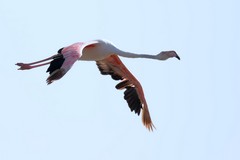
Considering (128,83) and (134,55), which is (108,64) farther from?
(134,55)

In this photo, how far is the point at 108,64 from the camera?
111ft

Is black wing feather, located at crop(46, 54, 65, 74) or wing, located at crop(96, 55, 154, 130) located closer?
black wing feather, located at crop(46, 54, 65, 74)

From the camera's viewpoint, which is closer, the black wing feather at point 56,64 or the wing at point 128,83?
the black wing feather at point 56,64

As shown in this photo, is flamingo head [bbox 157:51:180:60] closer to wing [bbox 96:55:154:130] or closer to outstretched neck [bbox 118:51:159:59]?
outstretched neck [bbox 118:51:159:59]

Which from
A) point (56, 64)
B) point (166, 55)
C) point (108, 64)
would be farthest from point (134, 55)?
point (56, 64)

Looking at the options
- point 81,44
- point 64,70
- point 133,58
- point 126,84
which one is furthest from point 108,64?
point 64,70

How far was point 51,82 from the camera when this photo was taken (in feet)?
81.6

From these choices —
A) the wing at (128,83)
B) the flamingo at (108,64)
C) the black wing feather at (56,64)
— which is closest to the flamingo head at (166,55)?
the flamingo at (108,64)

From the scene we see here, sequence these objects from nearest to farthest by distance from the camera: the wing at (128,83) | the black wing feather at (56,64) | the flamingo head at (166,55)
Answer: the black wing feather at (56,64) → the flamingo head at (166,55) → the wing at (128,83)

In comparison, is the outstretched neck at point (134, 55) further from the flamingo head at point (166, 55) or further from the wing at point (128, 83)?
the wing at point (128, 83)

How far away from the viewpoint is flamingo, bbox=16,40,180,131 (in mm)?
25641

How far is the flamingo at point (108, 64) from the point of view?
25641mm

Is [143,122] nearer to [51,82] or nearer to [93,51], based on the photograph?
[93,51]

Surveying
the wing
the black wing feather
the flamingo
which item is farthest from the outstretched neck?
the black wing feather
